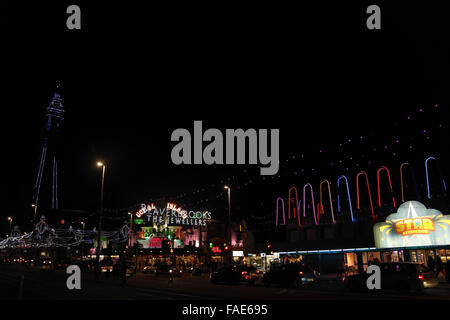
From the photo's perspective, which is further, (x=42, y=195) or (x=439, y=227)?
(x=42, y=195)

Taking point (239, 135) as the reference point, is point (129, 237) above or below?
below

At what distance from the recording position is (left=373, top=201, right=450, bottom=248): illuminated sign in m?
26.6

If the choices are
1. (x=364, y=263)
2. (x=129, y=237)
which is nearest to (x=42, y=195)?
(x=129, y=237)

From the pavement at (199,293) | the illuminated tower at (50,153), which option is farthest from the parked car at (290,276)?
the illuminated tower at (50,153)

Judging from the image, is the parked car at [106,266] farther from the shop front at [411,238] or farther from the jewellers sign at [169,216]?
the jewellers sign at [169,216]

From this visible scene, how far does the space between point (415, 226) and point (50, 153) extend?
148 meters

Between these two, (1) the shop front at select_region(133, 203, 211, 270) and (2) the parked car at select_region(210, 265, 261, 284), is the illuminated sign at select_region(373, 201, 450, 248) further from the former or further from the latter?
(1) the shop front at select_region(133, 203, 211, 270)

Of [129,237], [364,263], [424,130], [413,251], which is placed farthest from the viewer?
[129,237]

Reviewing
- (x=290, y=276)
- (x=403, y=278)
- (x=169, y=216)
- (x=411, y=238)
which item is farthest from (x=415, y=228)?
(x=169, y=216)
